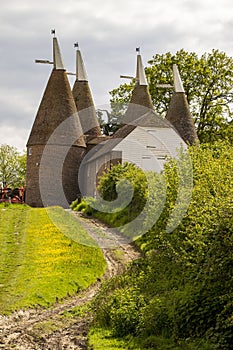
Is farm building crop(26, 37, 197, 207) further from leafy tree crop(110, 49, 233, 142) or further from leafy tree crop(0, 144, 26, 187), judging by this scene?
leafy tree crop(0, 144, 26, 187)

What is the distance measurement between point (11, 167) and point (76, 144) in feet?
136

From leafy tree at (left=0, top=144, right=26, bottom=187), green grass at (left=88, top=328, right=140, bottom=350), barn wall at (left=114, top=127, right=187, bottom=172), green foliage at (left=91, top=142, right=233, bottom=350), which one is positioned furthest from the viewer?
leafy tree at (left=0, top=144, right=26, bottom=187)

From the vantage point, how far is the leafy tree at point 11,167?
270 ft

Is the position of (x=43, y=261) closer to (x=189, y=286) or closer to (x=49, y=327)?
(x=49, y=327)

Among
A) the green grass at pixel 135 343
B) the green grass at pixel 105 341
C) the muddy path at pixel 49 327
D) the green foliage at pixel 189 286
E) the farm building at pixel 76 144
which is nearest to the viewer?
the green grass at pixel 135 343

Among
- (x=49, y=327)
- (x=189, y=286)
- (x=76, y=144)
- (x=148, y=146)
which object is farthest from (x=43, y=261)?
(x=76, y=144)

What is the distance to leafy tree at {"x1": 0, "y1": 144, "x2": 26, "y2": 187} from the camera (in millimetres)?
82375

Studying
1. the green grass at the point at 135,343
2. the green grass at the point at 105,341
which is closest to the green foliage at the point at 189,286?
the green grass at the point at 135,343

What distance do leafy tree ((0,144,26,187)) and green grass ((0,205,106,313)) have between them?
164ft

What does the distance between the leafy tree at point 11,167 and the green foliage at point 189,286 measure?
66016 millimetres

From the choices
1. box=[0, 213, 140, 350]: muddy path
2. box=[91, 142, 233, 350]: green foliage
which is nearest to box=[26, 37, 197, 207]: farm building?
box=[0, 213, 140, 350]: muddy path

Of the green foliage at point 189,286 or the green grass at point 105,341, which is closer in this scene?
the green foliage at point 189,286

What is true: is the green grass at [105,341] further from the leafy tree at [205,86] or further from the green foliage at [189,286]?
the leafy tree at [205,86]

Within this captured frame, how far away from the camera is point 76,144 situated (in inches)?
1721
